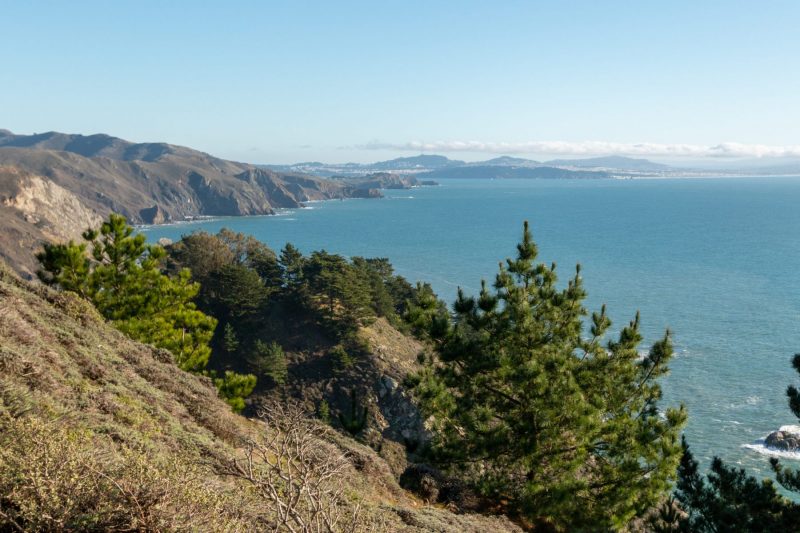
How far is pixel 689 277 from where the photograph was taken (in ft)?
331

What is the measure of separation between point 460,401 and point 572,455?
3.17m

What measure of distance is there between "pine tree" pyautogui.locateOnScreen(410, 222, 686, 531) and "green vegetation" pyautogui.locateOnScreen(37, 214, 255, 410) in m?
16.0

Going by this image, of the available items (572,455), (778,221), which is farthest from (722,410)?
(778,221)

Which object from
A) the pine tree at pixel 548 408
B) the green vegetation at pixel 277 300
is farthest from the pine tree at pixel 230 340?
the pine tree at pixel 548 408

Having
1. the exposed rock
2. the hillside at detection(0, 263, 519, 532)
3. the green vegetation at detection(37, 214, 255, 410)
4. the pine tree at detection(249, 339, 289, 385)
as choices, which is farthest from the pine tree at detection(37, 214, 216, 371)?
the exposed rock

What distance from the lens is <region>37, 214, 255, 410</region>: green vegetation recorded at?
88.1 feet

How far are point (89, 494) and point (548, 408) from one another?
10533 mm

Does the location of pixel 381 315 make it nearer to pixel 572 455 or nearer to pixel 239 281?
pixel 239 281

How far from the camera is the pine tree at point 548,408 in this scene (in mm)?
13500

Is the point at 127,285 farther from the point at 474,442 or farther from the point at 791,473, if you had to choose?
the point at 791,473

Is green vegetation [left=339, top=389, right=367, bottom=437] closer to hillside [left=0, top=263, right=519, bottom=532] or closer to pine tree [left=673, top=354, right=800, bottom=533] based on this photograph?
hillside [left=0, top=263, right=519, bottom=532]

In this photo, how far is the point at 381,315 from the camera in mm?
63438

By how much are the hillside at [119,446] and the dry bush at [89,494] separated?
0.05ft

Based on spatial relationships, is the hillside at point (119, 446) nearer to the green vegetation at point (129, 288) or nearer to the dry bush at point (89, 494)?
the dry bush at point (89, 494)
